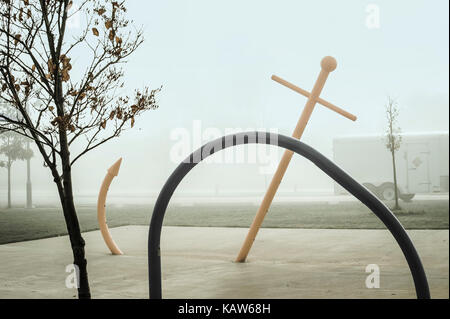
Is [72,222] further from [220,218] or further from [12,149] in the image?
[220,218]

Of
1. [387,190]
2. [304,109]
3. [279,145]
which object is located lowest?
[387,190]

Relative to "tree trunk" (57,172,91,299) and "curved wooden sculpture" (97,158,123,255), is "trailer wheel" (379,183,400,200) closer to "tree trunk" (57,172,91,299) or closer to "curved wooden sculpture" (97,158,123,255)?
"curved wooden sculpture" (97,158,123,255)

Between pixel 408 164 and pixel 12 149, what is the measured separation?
606 inches

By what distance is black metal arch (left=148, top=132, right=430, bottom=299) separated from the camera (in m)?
3.03

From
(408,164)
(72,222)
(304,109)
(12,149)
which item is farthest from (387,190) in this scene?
(72,222)

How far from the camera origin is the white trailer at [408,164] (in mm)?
17578

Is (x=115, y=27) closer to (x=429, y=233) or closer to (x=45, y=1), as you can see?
(x=45, y=1)

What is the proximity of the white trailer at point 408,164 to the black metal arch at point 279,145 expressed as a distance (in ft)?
47.9

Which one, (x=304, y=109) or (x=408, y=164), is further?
(x=408, y=164)

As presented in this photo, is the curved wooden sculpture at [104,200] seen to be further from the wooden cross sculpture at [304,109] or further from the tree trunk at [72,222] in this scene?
the tree trunk at [72,222]

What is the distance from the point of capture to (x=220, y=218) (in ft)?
42.2

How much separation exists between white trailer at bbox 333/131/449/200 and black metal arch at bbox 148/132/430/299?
14588 millimetres

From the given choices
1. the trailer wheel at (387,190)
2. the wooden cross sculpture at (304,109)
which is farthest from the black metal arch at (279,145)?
the trailer wheel at (387,190)

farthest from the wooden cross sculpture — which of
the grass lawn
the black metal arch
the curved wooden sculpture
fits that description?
the grass lawn
